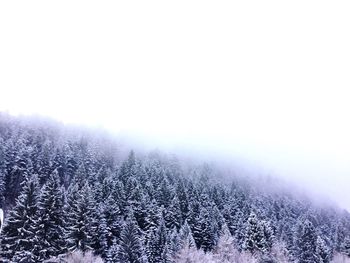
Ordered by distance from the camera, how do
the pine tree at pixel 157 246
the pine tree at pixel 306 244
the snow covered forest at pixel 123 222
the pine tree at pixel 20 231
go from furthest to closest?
the pine tree at pixel 306 244 < the pine tree at pixel 157 246 < the snow covered forest at pixel 123 222 < the pine tree at pixel 20 231

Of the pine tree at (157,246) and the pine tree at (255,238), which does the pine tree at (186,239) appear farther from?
the pine tree at (255,238)

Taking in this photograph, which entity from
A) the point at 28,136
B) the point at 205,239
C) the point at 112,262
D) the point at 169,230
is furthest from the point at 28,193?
the point at 28,136

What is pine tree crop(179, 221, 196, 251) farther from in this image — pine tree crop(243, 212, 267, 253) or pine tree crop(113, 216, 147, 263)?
pine tree crop(243, 212, 267, 253)

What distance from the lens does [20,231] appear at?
46812 millimetres

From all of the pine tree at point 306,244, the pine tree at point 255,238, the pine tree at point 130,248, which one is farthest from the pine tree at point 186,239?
the pine tree at point 306,244

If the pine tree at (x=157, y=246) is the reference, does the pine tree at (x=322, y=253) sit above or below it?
above

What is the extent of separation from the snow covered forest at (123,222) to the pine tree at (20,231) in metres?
0.12

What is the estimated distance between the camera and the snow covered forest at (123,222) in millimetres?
48812

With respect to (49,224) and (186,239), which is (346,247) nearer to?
(186,239)

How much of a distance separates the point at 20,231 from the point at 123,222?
806 inches

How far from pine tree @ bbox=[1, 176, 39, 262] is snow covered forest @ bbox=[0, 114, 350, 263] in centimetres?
12

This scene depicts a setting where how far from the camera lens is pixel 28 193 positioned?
50344 millimetres

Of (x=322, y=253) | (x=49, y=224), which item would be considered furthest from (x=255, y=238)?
(x=49, y=224)

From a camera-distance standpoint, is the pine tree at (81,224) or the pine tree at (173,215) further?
the pine tree at (173,215)
